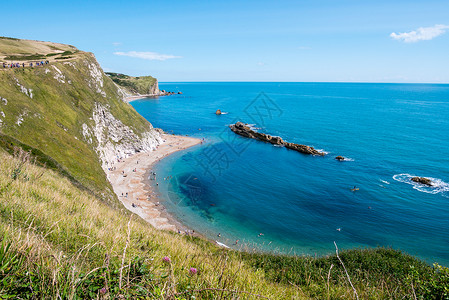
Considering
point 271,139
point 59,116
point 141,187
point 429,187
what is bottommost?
point 141,187

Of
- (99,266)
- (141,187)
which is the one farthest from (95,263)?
(141,187)

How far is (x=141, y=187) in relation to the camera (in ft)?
145

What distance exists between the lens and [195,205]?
40.2 metres

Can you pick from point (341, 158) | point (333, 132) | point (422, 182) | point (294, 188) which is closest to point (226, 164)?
point (294, 188)

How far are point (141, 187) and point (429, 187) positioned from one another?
2160 inches

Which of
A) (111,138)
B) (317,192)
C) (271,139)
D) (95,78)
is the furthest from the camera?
(271,139)

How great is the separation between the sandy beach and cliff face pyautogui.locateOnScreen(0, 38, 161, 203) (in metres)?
2.88

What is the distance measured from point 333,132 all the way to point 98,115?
244 ft

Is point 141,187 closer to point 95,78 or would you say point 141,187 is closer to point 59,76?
point 59,76

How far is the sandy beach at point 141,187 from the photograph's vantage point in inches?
1367

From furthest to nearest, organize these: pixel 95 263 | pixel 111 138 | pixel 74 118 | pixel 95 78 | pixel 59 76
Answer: pixel 95 78
pixel 111 138
pixel 59 76
pixel 74 118
pixel 95 263

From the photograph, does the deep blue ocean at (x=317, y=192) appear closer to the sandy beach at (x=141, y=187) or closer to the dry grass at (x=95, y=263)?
the sandy beach at (x=141, y=187)

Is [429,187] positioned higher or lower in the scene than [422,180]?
lower

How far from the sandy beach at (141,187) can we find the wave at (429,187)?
44255 millimetres
